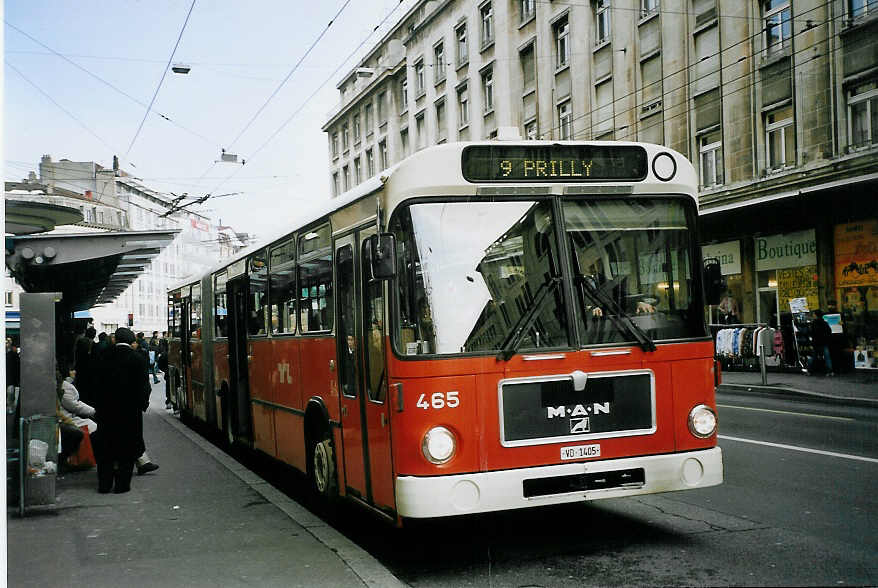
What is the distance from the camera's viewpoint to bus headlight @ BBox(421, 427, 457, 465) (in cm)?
586

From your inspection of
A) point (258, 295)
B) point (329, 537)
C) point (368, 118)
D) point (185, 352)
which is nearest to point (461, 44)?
point (368, 118)

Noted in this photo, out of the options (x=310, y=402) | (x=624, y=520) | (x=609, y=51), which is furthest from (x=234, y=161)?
(x=624, y=520)

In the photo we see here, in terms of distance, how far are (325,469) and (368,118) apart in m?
48.3

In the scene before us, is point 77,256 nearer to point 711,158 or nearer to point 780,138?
point 780,138

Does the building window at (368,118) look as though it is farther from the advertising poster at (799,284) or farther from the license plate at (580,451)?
the license plate at (580,451)

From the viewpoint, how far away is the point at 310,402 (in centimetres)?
836

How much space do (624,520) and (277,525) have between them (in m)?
2.71

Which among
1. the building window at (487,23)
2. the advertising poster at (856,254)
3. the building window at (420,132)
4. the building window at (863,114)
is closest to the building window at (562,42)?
the building window at (487,23)

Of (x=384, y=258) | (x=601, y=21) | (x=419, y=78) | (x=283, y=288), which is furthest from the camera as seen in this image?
(x=419, y=78)

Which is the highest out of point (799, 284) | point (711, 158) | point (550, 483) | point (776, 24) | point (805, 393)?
point (776, 24)

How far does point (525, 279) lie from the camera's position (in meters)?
6.05

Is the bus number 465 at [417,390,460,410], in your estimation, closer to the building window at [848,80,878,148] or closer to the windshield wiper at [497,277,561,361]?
the windshield wiper at [497,277,561,361]

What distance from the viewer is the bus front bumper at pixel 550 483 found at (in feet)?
19.0

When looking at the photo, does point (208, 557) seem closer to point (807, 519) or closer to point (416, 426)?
point (416, 426)
